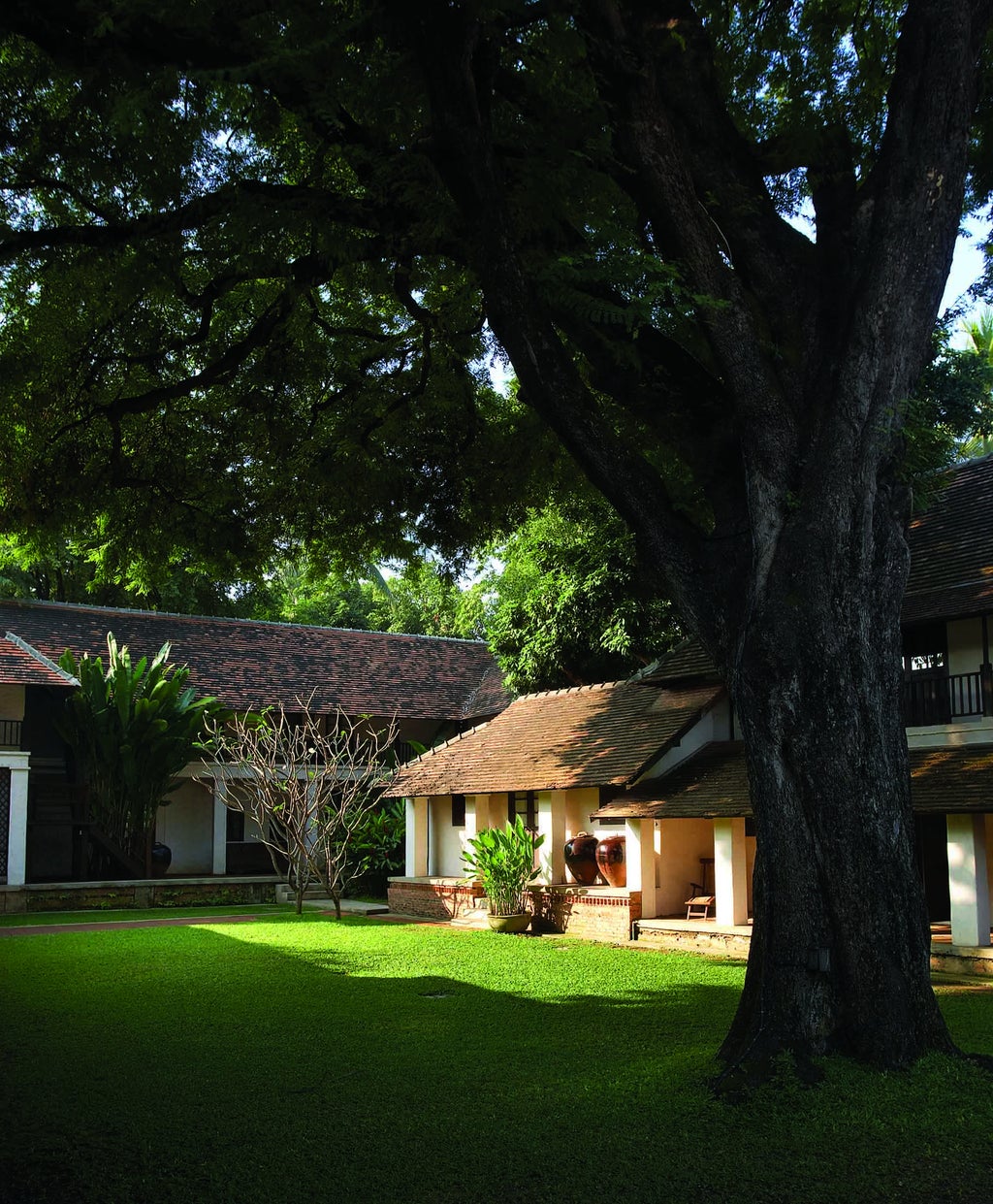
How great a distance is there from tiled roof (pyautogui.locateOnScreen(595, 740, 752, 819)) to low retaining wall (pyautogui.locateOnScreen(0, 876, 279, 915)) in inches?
432

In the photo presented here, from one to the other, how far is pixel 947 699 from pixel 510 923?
786 centimetres

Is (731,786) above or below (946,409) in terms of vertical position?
below

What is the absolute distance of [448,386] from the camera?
44.7 ft

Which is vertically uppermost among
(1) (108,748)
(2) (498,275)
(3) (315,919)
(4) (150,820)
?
(2) (498,275)

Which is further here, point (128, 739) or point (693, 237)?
point (128, 739)

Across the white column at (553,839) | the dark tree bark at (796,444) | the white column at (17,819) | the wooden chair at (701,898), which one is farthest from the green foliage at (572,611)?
the dark tree bark at (796,444)

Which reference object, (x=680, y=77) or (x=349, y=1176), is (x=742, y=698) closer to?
(x=349, y=1176)

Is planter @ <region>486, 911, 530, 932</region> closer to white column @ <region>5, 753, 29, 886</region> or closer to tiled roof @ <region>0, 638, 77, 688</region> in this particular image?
white column @ <region>5, 753, 29, 886</region>

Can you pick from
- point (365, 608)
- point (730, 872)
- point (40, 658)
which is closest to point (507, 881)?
point (730, 872)

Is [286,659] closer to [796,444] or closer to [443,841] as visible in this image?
[443,841]

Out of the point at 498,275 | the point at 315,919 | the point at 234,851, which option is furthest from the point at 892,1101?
the point at 234,851

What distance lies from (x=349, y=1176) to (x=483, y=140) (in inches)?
239

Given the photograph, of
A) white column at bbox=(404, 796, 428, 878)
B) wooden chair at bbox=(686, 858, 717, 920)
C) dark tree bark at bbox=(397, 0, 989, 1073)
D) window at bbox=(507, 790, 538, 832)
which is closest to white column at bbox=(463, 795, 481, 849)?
window at bbox=(507, 790, 538, 832)

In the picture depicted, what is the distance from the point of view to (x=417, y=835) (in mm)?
24094
